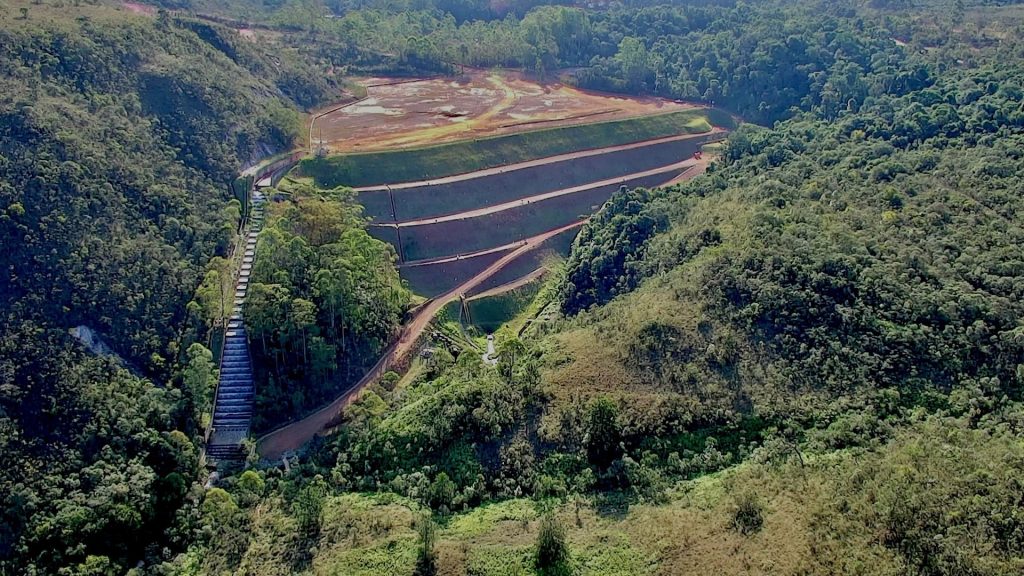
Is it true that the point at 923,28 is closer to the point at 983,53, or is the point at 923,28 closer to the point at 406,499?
the point at 983,53

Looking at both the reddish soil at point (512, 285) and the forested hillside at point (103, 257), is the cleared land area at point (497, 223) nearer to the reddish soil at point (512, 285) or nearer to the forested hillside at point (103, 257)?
the reddish soil at point (512, 285)

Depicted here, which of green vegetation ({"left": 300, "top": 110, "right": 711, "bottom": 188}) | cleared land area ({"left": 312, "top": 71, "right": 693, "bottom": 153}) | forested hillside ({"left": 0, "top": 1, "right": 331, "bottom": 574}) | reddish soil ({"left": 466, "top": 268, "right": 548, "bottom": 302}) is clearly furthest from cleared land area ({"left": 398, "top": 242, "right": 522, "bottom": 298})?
cleared land area ({"left": 312, "top": 71, "right": 693, "bottom": 153})

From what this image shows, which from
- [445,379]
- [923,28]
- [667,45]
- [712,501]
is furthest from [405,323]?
[923,28]

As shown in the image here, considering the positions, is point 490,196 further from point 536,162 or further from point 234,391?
point 234,391

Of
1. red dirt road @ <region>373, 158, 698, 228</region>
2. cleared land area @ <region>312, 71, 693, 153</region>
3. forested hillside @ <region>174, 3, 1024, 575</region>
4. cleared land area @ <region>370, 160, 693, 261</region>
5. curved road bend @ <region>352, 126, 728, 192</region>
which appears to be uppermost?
cleared land area @ <region>312, 71, 693, 153</region>

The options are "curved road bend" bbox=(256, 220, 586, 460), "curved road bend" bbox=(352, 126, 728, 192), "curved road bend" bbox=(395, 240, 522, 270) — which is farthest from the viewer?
"curved road bend" bbox=(352, 126, 728, 192)

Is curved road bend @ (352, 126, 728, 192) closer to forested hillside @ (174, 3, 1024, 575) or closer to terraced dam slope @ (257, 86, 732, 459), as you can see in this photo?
terraced dam slope @ (257, 86, 732, 459)

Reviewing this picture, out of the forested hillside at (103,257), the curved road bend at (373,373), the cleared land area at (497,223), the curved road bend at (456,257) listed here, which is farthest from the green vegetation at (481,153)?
the curved road bend at (373,373)

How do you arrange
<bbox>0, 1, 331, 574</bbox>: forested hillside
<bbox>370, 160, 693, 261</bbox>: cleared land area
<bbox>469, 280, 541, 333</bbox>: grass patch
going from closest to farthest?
<bbox>0, 1, 331, 574</bbox>: forested hillside → <bbox>469, 280, 541, 333</bbox>: grass patch → <bbox>370, 160, 693, 261</bbox>: cleared land area
